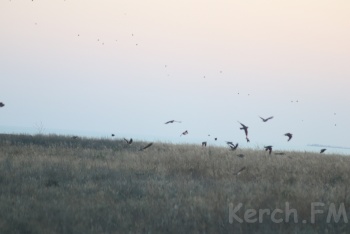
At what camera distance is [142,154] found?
17.2 meters

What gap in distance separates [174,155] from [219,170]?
316 cm

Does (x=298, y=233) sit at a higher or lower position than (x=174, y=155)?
lower

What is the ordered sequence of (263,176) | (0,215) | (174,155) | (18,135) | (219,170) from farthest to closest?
(18,135)
(174,155)
(219,170)
(263,176)
(0,215)

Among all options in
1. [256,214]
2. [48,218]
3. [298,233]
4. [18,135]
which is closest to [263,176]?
[256,214]

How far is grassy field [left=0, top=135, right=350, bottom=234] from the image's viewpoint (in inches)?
317

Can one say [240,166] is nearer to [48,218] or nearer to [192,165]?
[192,165]

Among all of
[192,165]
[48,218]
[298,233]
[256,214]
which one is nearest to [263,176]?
[192,165]

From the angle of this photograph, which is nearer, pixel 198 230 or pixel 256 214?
pixel 198 230

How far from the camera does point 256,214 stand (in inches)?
340

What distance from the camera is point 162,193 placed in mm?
10109

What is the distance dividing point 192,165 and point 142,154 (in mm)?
3296

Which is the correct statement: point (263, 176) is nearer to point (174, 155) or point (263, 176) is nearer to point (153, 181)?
point (153, 181)

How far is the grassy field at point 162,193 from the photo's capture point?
26.4ft

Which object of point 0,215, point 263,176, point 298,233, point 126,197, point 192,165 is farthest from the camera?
point 192,165
